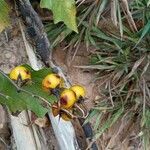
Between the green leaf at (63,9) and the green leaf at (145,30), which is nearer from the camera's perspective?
the green leaf at (63,9)

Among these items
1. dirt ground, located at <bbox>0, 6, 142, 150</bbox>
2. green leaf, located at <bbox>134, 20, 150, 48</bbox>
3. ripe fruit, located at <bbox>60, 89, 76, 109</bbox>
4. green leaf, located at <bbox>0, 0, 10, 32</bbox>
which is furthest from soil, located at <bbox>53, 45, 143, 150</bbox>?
ripe fruit, located at <bbox>60, 89, 76, 109</bbox>

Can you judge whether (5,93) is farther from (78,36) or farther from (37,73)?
(78,36)

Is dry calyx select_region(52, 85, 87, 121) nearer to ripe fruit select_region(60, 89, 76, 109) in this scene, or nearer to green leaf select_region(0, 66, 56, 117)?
ripe fruit select_region(60, 89, 76, 109)

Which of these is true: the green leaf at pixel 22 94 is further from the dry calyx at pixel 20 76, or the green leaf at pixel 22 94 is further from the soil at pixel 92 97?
the soil at pixel 92 97

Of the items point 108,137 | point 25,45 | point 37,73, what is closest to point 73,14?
point 37,73

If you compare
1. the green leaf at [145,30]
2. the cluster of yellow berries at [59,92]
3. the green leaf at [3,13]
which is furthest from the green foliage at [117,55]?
the cluster of yellow berries at [59,92]
